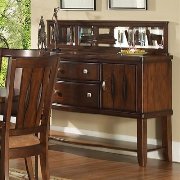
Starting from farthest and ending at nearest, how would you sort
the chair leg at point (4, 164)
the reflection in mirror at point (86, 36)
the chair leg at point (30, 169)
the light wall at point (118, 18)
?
the reflection in mirror at point (86, 36) < the light wall at point (118, 18) < the chair leg at point (30, 169) < the chair leg at point (4, 164)

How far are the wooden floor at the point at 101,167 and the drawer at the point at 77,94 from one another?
19.6 inches

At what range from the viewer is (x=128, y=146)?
6.32 meters

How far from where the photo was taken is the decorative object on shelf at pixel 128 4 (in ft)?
20.9

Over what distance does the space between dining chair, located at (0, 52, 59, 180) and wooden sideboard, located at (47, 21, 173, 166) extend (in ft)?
5.16

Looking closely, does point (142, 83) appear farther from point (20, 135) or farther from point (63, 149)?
point (20, 135)

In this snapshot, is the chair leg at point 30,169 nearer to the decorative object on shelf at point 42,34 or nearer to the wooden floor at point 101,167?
the wooden floor at point 101,167

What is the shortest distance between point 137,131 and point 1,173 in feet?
6.05

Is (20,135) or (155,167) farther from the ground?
(20,135)

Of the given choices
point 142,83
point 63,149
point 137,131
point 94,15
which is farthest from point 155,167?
point 94,15

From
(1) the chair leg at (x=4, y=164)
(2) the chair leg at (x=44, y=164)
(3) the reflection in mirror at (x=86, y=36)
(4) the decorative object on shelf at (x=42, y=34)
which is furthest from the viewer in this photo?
(4) the decorative object on shelf at (x=42, y=34)

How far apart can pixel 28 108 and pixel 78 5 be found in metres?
2.71

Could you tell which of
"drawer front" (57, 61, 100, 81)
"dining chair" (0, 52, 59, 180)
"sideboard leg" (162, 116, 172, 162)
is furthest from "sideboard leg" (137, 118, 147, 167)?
"dining chair" (0, 52, 59, 180)

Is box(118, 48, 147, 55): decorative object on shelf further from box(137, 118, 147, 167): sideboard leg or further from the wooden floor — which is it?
the wooden floor

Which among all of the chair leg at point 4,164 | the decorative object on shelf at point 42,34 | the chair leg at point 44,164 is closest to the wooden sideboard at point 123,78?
the decorative object on shelf at point 42,34
